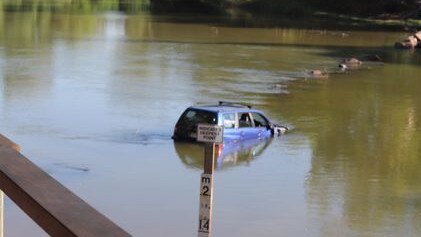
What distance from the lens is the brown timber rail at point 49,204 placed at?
3.22 m

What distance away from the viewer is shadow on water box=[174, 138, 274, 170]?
21500 millimetres

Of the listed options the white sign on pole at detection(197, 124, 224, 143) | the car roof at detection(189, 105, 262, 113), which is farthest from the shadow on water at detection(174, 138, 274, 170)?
the white sign on pole at detection(197, 124, 224, 143)

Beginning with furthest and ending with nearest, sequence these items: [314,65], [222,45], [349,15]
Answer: [349,15], [222,45], [314,65]

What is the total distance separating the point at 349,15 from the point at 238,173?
73.0 m

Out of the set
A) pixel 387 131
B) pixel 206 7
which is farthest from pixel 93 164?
pixel 206 7

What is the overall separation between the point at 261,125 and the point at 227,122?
175cm

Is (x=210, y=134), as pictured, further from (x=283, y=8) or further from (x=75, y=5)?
(x=75, y=5)

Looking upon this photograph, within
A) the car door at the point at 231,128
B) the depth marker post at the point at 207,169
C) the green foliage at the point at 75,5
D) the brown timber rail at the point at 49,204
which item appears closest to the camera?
the brown timber rail at the point at 49,204

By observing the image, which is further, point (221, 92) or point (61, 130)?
point (221, 92)

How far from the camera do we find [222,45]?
186 ft

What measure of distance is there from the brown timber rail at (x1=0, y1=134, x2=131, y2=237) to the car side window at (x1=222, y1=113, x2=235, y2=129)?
1908 centimetres

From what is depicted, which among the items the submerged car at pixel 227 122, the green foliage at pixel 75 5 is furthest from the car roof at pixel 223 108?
the green foliage at pixel 75 5

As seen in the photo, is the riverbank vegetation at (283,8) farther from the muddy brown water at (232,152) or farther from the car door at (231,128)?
the car door at (231,128)

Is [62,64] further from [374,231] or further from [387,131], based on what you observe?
[374,231]
